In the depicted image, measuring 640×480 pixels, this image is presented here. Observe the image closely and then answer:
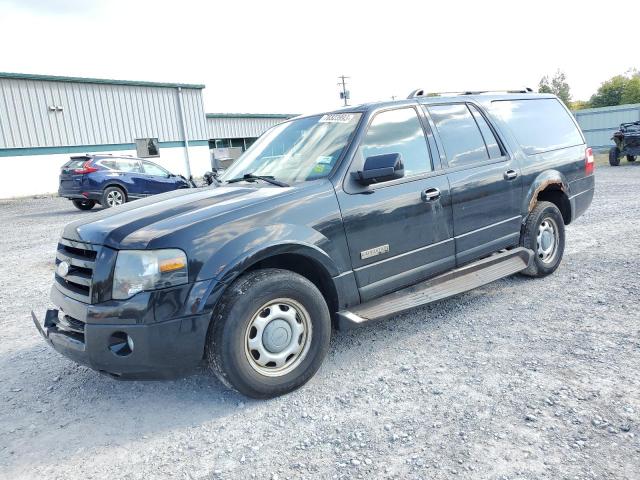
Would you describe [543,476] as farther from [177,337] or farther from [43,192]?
[43,192]

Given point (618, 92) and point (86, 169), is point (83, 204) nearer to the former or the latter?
point (86, 169)

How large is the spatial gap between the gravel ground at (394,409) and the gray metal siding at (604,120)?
27029 mm

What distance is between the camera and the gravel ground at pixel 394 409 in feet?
7.89

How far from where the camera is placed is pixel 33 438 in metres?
2.80

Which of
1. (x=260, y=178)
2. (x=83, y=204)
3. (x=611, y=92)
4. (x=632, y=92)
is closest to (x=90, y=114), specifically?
(x=83, y=204)

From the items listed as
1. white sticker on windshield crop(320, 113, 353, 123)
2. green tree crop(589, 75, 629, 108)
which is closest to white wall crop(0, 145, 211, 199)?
white sticker on windshield crop(320, 113, 353, 123)

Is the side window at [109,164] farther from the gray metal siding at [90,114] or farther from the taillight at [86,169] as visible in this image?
the gray metal siding at [90,114]

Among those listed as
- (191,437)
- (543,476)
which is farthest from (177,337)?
(543,476)

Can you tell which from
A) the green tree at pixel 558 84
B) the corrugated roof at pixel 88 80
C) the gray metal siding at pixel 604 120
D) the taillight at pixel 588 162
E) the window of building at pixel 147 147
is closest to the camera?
the taillight at pixel 588 162

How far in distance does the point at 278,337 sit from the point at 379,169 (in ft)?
4.29

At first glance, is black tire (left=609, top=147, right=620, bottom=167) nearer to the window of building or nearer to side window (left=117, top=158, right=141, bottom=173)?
side window (left=117, top=158, right=141, bottom=173)

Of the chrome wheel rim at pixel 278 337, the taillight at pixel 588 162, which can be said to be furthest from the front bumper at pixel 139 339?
the taillight at pixel 588 162

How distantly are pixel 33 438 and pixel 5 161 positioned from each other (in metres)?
23.0

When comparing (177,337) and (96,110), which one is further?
(96,110)
